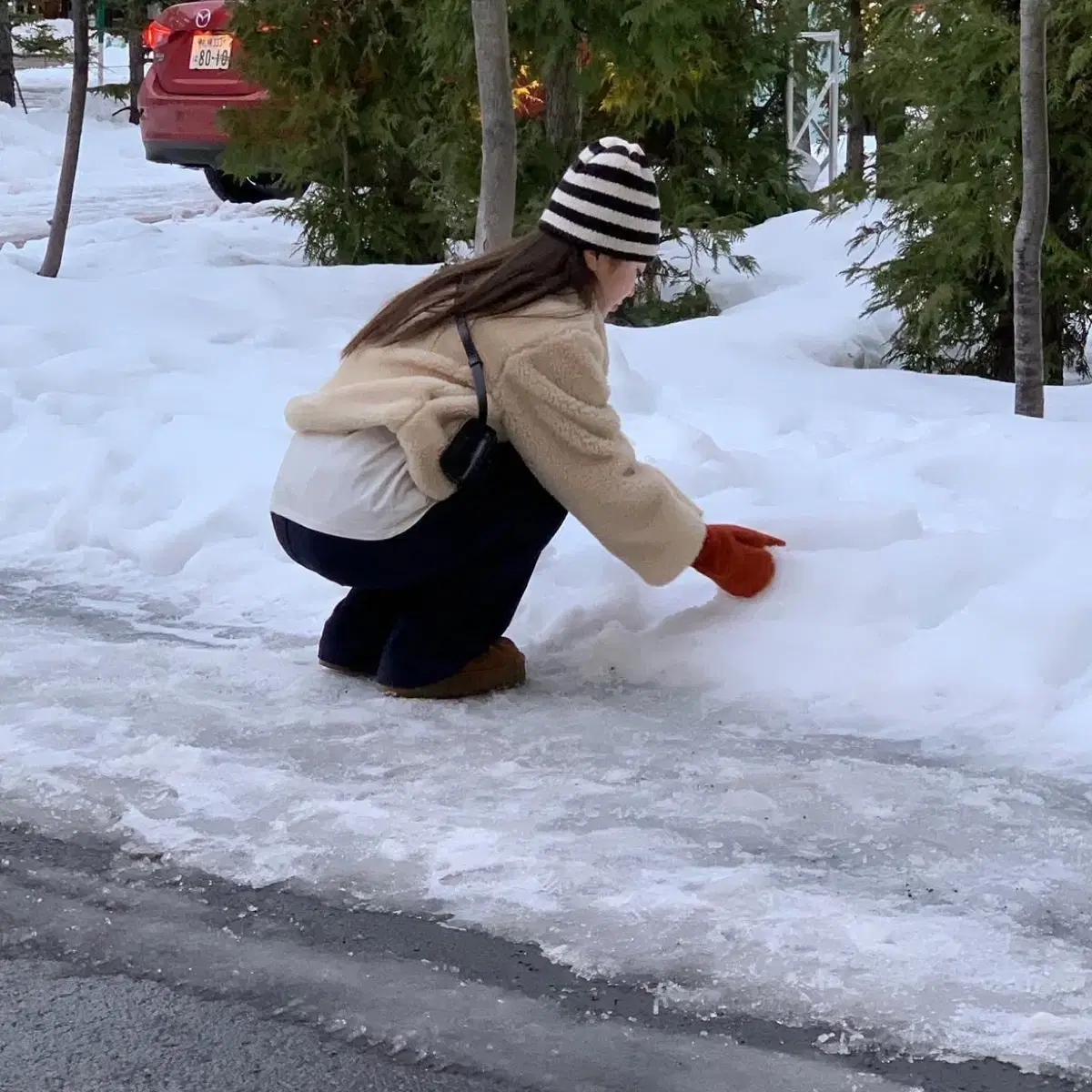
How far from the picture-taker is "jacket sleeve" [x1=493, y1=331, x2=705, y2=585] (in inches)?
123

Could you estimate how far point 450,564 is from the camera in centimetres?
324

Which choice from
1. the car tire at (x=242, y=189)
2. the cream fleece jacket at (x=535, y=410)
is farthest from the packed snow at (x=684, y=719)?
the car tire at (x=242, y=189)

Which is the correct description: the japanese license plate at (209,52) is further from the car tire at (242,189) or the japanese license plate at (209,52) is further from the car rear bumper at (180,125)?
the car tire at (242,189)

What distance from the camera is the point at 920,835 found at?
2.68m

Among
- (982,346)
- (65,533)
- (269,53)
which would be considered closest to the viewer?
(65,533)

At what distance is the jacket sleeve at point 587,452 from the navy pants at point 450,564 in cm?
10

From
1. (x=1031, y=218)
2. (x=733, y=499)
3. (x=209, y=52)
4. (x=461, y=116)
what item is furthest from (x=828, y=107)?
(x=733, y=499)

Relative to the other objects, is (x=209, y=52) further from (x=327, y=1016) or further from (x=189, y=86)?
(x=327, y=1016)

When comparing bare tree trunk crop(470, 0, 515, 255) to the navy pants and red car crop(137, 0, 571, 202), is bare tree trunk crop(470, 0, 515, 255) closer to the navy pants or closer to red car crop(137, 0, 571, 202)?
the navy pants

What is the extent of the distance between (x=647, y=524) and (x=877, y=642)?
0.57m

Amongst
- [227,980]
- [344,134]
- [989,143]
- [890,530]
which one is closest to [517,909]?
[227,980]

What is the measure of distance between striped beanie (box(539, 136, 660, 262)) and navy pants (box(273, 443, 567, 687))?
45 cm

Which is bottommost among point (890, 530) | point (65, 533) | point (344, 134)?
Answer: point (65, 533)

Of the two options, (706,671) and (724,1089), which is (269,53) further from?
(724,1089)
